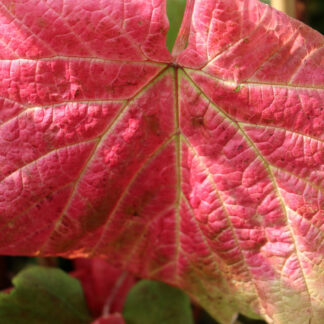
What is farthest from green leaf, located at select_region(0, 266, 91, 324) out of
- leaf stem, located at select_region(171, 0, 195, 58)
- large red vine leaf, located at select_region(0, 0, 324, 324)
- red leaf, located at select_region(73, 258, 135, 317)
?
leaf stem, located at select_region(171, 0, 195, 58)

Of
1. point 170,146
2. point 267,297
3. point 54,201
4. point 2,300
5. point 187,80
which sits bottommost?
point 2,300

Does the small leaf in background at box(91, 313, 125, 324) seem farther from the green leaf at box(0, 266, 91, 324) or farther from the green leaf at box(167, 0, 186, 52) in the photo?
the green leaf at box(167, 0, 186, 52)

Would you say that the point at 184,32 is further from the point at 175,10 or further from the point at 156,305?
the point at 156,305

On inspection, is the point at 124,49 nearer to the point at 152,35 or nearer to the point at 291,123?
the point at 152,35

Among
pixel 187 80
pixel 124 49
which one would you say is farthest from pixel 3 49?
pixel 187 80

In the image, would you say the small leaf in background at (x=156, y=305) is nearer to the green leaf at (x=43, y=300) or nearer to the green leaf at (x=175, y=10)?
the green leaf at (x=43, y=300)

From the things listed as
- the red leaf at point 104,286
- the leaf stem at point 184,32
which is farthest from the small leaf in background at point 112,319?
the leaf stem at point 184,32
